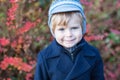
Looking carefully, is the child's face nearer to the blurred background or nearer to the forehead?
the forehead

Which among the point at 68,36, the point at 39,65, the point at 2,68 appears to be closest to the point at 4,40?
the point at 2,68

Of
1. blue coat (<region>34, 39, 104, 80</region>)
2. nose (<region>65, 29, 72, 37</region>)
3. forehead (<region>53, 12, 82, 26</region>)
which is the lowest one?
blue coat (<region>34, 39, 104, 80</region>)

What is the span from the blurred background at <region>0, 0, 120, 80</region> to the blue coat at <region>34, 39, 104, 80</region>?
1.15 m

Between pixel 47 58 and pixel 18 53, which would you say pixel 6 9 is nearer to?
pixel 18 53

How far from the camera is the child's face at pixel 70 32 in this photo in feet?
9.04

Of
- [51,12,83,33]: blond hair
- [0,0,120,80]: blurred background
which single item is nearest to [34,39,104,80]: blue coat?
[51,12,83,33]: blond hair

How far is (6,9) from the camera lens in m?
4.42

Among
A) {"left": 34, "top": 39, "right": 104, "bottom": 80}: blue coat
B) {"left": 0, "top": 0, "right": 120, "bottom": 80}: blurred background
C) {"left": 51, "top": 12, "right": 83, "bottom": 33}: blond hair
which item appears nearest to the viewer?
{"left": 51, "top": 12, "right": 83, "bottom": 33}: blond hair

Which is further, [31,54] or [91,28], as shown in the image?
[91,28]

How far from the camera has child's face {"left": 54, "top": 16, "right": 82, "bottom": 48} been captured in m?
2.75

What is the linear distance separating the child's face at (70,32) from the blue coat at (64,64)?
11cm

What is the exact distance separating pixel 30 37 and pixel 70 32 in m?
1.64

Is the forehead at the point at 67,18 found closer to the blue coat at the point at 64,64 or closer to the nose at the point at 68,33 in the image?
the nose at the point at 68,33

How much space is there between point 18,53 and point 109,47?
1.24 metres
